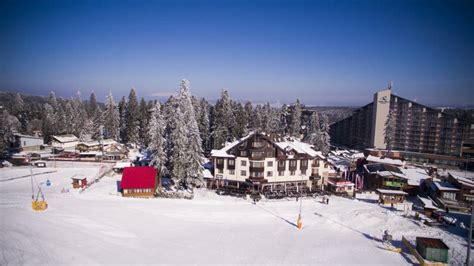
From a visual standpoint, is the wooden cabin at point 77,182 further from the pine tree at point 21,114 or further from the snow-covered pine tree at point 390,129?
the snow-covered pine tree at point 390,129

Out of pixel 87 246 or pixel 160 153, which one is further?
pixel 160 153

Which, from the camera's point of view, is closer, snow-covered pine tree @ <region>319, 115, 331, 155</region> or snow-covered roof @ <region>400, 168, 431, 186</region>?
snow-covered roof @ <region>400, 168, 431, 186</region>

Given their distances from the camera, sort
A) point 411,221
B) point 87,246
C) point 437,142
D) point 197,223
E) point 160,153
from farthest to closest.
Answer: point 437,142, point 160,153, point 411,221, point 197,223, point 87,246

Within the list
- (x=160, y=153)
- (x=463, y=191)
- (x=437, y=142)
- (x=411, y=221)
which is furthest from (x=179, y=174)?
(x=437, y=142)

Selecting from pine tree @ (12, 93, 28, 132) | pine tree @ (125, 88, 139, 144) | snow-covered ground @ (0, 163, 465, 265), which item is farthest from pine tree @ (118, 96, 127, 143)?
snow-covered ground @ (0, 163, 465, 265)

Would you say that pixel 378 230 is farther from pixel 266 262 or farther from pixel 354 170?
pixel 354 170

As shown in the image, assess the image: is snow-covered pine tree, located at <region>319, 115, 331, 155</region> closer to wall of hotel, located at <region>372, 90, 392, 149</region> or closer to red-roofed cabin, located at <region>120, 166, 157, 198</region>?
wall of hotel, located at <region>372, 90, 392, 149</region>
